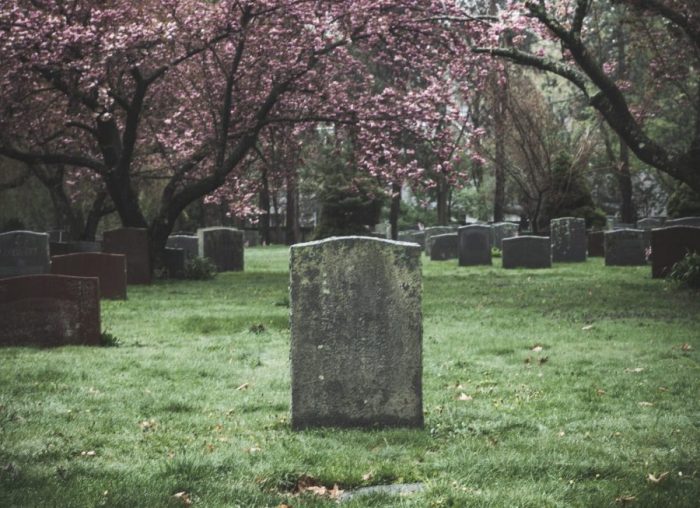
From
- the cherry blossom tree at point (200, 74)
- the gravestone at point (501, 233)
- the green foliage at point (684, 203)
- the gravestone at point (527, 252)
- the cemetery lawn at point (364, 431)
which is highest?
the cherry blossom tree at point (200, 74)

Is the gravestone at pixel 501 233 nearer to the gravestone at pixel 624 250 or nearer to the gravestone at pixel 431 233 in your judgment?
the gravestone at pixel 431 233

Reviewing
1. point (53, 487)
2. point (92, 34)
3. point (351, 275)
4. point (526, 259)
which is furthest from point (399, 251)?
point (526, 259)

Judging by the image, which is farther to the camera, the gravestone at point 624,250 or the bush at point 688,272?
the gravestone at point 624,250

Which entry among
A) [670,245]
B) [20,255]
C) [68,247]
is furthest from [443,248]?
[20,255]

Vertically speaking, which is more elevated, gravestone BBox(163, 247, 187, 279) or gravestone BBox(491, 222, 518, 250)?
gravestone BBox(491, 222, 518, 250)

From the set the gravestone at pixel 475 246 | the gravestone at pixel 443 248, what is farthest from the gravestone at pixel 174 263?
the gravestone at pixel 443 248

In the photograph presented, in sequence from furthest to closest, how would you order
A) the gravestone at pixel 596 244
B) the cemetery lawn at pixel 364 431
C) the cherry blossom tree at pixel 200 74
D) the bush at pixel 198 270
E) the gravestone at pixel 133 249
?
the gravestone at pixel 596 244 < the bush at pixel 198 270 < the gravestone at pixel 133 249 < the cherry blossom tree at pixel 200 74 < the cemetery lawn at pixel 364 431

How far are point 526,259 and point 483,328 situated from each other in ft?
41.0

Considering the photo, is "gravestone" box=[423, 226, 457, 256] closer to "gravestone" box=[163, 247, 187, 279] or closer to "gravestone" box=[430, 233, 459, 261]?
"gravestone" box=[430, 233, 459, 261]

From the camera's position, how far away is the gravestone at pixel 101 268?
49.9 feet

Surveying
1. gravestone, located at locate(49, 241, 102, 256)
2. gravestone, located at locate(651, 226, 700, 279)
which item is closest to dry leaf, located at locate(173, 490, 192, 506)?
gravestone, located at locate(651, 226, 700, 279)

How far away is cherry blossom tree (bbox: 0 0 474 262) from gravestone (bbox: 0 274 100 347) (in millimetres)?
8872

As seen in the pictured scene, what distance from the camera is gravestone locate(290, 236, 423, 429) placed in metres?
6.61

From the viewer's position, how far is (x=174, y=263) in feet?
74.1
